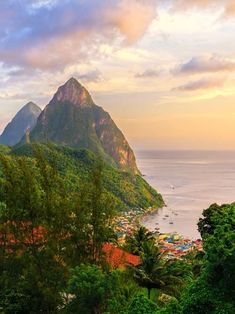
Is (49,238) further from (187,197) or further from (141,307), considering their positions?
(187,197)

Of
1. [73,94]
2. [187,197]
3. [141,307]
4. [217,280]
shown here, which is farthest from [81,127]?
[217,280]

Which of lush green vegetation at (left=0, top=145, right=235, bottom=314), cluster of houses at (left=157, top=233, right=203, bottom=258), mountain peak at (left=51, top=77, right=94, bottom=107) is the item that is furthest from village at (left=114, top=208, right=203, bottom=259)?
mountain peak at (left=51, top=77, right=94, bottom=107)

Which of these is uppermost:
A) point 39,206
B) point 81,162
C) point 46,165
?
point 81,162

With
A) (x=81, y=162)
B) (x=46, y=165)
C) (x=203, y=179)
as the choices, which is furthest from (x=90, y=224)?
(x=203, y=179)

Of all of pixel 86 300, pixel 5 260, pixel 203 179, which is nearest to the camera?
pixel 86 300

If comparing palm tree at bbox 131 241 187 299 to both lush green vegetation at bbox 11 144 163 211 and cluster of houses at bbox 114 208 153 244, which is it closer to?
cluster of houses at bbox 114 208 153 244

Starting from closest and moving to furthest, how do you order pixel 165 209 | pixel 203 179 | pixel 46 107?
pixel 165 209, pixel 203 179, pixel 46 107

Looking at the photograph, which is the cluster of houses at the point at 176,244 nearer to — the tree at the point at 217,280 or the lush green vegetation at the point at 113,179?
the lush green vegetation at the point at 113,179

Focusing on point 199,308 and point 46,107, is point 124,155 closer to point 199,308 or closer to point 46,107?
point 46,107
